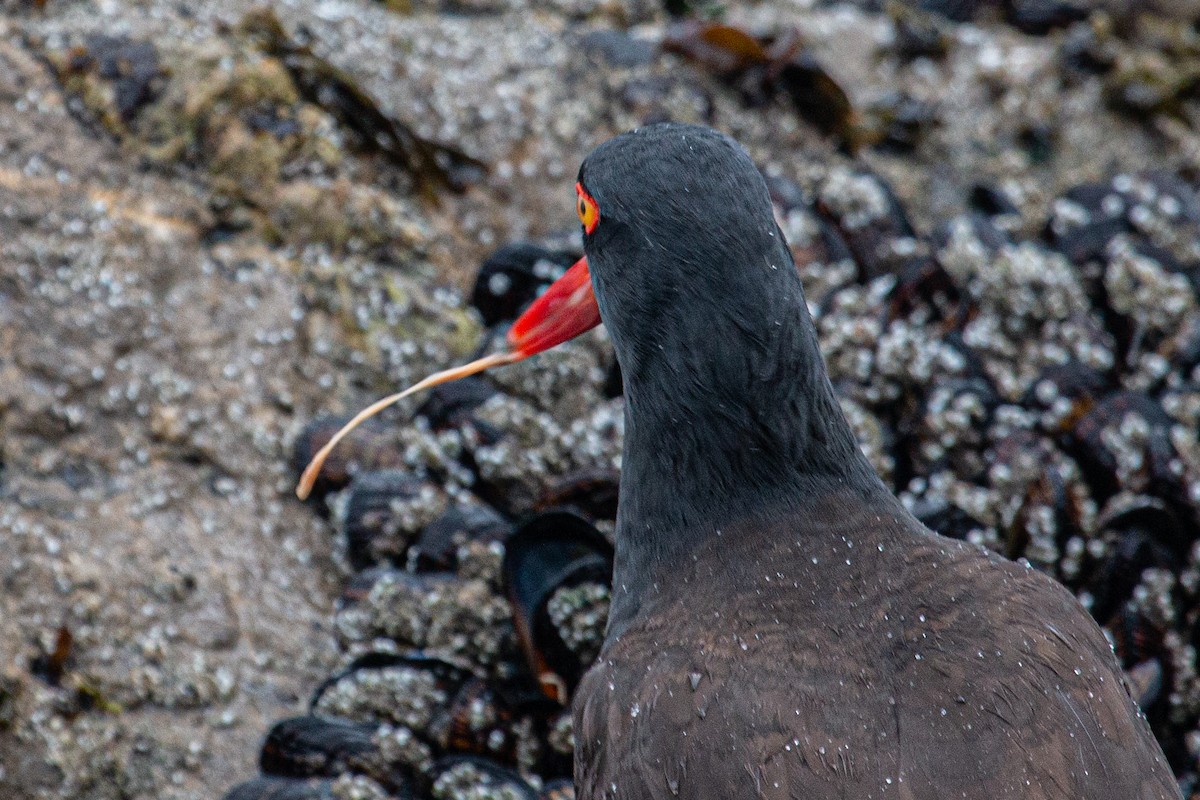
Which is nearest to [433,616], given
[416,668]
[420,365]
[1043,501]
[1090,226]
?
[416,668]

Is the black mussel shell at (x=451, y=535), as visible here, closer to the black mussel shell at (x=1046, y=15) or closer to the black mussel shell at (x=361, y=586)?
the black mussel shell at (x=361, y=586)

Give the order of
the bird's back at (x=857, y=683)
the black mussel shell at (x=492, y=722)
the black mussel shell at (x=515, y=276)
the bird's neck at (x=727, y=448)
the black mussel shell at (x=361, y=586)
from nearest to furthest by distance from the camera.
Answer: the bird's back at (x=857, y=683) < the bird's neck at (x=727, y=448) < the black mussel shell at (x=492, y=722) < the black mussel shell at (x=361, y=586) < the black mussel shell at (x=515, y=276)

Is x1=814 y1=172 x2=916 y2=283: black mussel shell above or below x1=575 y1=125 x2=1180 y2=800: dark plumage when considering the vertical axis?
below

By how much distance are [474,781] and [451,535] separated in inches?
26.4

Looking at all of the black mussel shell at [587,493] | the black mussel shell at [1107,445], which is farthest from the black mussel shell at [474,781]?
the black mussel shell at [1107,445]

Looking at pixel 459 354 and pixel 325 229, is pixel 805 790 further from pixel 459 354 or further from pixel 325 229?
pixel 325 229

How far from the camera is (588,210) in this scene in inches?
93.0

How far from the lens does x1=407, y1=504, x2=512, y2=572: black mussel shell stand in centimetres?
307

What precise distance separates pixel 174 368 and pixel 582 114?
171 cm

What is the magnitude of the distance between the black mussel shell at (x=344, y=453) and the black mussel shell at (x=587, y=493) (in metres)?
0.53

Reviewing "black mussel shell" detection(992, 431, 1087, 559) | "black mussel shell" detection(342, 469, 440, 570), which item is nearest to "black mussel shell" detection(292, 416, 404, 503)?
"black mussel shell" detection(342, 469, 440, 570)

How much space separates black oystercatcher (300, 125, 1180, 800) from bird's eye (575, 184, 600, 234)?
0.01 m

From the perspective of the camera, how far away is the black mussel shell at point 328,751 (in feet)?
8.89

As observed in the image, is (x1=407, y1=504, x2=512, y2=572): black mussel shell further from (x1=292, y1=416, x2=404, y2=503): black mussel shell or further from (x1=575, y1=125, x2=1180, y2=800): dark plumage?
(x1=575, y1=125, x2=1180, y2=800): dark plumage
